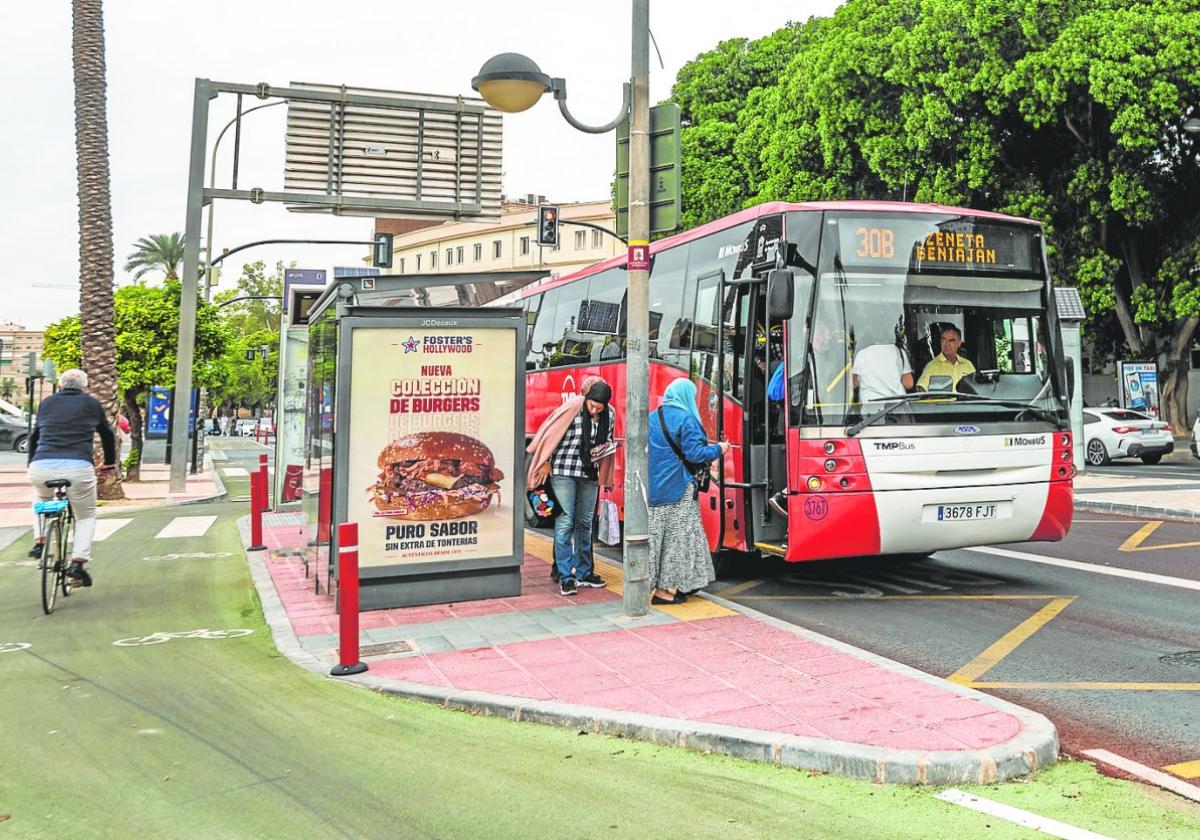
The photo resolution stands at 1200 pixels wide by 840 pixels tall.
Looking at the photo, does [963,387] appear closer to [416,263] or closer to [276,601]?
[276,601]

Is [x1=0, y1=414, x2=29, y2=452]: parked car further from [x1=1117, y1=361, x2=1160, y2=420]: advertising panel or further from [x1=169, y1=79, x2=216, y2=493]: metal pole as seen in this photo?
[x1=1117, y1=361, x2=1160, y2=420]: advertising panel

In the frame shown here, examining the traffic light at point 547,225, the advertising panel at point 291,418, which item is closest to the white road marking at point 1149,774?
the advertising panel at point 291,418

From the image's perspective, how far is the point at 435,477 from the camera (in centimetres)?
809

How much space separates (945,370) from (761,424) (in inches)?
62.1

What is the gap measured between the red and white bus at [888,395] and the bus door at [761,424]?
0.04 ft

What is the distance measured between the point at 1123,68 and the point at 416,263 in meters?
68.8

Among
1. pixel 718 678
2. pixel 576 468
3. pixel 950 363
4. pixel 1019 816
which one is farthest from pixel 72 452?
pixel 1019 816

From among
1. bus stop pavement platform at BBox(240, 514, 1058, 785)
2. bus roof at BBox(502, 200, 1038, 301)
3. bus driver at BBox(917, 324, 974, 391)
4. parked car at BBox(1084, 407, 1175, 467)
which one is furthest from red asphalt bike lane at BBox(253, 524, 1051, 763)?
parked car at BBox(1084, 407, 1175, 467)

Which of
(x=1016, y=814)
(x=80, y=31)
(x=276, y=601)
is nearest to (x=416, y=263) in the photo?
(x=80, y=31)

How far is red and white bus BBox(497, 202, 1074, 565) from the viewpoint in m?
8.04

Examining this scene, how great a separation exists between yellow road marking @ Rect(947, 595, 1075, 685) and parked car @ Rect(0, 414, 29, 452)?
137 ft

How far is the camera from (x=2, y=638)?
7.45 m

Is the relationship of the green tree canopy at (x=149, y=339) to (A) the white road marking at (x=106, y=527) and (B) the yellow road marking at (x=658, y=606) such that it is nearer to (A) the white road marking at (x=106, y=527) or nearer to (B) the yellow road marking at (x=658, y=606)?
(A) the white road marking at (x=106, y=527)

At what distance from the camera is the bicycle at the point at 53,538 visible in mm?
8258
